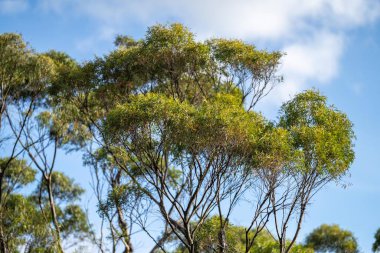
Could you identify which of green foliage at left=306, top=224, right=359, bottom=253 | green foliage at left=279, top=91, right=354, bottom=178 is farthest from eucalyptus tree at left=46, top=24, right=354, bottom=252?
green foliage at left=306, top=224, right=359, bottom=253

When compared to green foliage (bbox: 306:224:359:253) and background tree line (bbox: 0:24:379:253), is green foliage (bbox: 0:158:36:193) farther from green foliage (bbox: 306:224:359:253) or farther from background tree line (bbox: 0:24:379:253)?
green foliage (bbox: 306:224:359:253)

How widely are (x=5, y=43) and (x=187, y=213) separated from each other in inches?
566

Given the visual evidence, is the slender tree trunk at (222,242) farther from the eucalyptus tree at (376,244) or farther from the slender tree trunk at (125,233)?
the eucalyptus tree at (376,244)

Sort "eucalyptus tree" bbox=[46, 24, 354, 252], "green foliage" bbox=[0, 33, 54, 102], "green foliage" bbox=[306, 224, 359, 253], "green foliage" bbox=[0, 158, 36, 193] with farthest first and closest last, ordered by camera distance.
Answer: "green foliage" bbox=[306, 224, 359, 253], "green foliage" bbox=[0, 158, 36, 193], "green foliage" bbox=[0, 33, 54, 102], "eucalyptus tree" bbox=[46, 24, 354, 252]

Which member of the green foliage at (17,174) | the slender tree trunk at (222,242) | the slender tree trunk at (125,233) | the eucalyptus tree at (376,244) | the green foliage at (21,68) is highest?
the green foliage at (21,68)

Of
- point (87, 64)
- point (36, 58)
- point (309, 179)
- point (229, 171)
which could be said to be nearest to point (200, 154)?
point (229, 171)

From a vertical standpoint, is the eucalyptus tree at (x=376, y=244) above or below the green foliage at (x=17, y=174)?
below

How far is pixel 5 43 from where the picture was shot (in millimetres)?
27594

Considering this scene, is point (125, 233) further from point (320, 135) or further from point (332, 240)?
point (332, 240)

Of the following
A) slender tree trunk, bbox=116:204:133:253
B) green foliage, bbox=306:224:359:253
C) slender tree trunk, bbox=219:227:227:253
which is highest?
green foliage, bbox=306:224:359:253

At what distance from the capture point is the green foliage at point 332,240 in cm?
4416

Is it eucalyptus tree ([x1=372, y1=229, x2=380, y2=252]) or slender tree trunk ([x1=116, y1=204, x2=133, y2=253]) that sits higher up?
eucalyptus tree ([x1=372, y1=229, x2=380, y2=252])

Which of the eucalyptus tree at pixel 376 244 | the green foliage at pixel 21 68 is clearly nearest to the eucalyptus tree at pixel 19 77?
the green foliage at pixel 21 68

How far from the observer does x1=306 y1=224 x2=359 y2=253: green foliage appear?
44.2m
